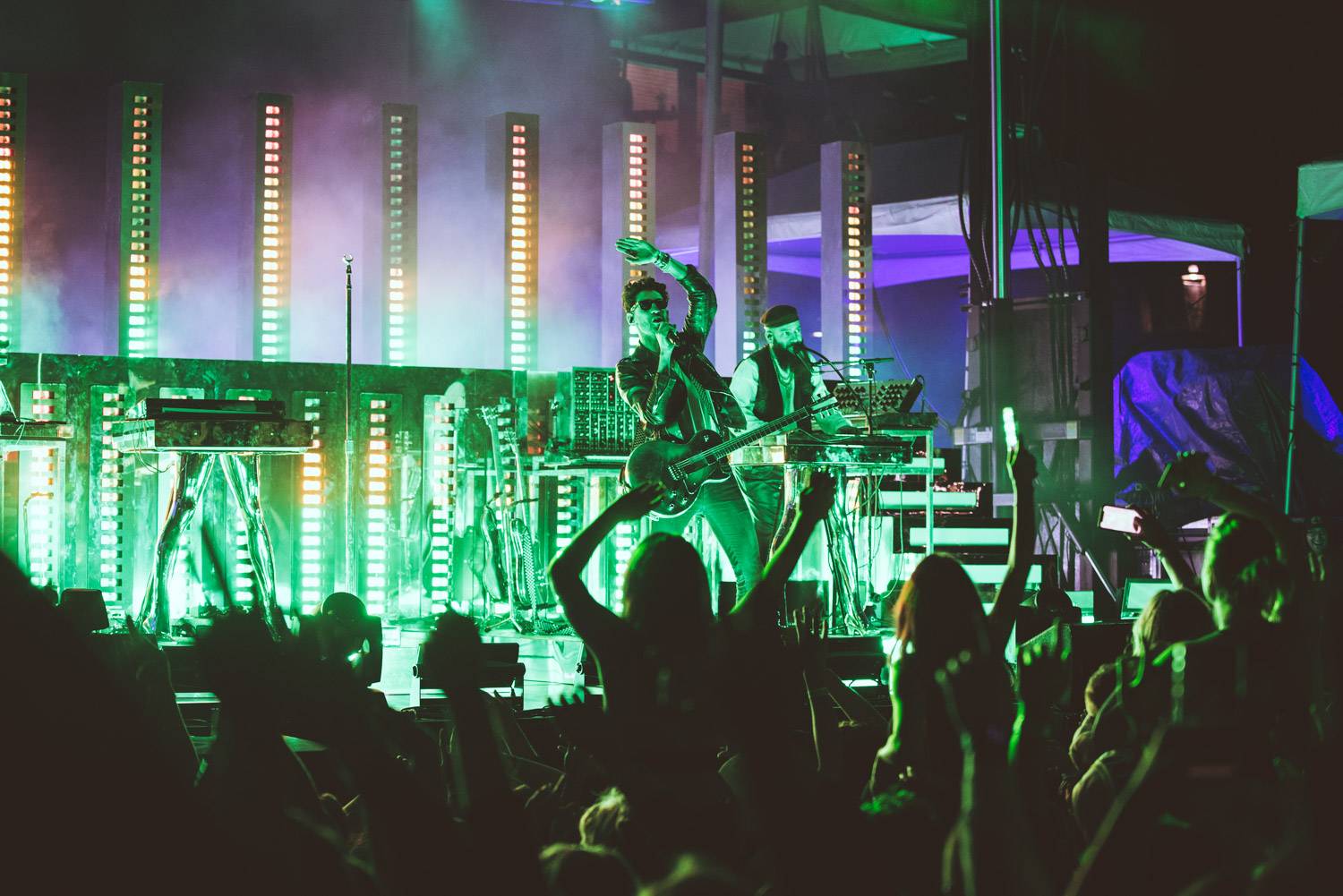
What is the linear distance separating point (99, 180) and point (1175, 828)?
10.5 m

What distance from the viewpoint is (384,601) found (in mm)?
9102

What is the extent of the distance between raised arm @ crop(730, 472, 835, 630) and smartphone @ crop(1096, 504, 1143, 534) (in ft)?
3.69

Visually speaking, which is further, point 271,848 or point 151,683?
point 151,683

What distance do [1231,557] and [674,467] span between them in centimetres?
419

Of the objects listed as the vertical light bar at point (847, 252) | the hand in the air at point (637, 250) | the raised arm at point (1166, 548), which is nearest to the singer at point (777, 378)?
the hand in the air at point (637, 250)

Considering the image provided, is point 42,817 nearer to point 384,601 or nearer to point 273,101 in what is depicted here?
point 384,601

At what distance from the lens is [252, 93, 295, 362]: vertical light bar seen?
9453mm

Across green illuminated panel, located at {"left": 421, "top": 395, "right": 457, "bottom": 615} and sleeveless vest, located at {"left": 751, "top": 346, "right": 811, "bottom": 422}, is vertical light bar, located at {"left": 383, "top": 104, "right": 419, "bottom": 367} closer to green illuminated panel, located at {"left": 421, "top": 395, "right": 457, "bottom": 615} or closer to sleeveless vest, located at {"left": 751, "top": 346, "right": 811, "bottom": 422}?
green illuminated panel, located at {"left": 421, "top": 395, "right": 457, "bottom": 615}

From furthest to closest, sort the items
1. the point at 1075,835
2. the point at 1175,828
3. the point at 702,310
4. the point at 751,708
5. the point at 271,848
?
1. the point at 702,310
2. the point at 1075,835
3. the point at 1175,828
4. the point at 751,708
5. the point at 271,848

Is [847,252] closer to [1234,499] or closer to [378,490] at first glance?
[378,490]

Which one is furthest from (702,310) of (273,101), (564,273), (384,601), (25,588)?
Result: (25,588)

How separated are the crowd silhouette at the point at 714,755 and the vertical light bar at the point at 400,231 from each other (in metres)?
6.48

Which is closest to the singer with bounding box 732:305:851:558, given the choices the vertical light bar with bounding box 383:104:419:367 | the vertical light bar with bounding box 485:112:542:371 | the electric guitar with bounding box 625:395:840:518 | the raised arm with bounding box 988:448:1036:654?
the electric guitar with bounding box 625:395:840:518

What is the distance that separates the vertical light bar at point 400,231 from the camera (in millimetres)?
9742
